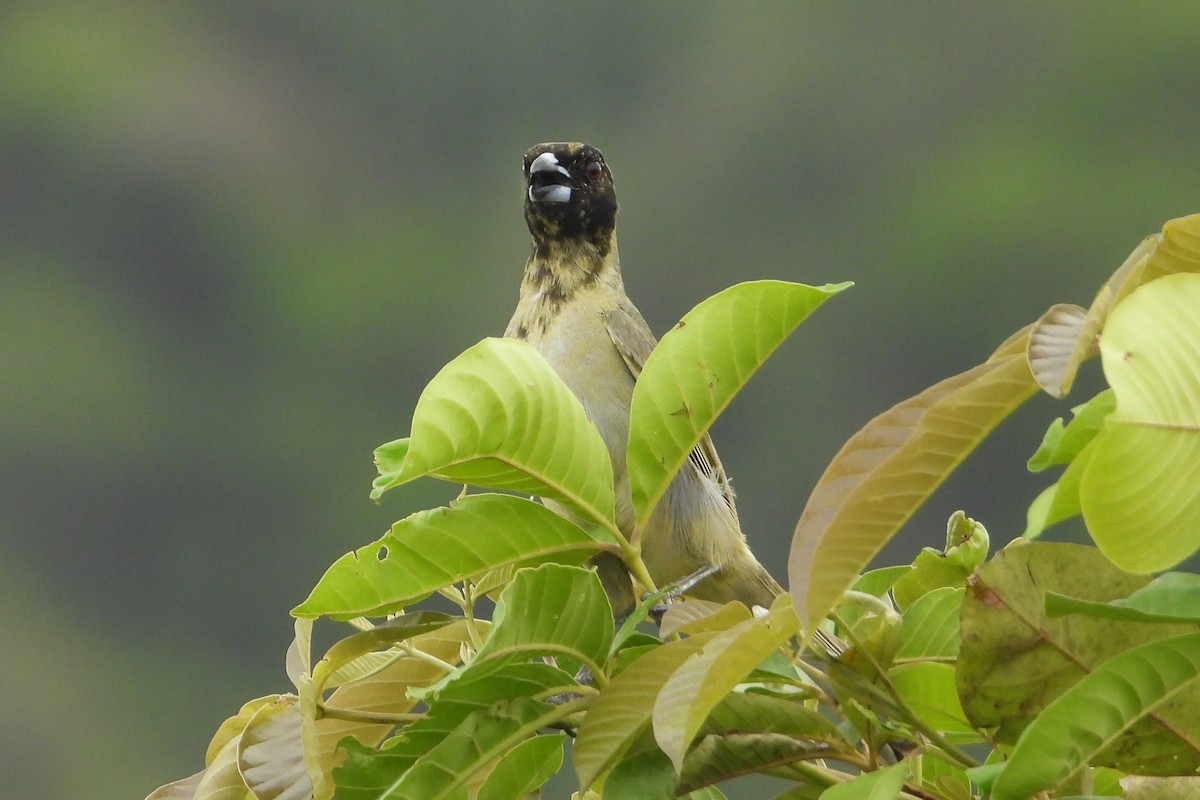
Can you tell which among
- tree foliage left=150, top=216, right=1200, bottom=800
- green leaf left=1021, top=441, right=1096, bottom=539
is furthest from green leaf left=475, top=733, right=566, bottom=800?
green leaf left=1021, top=441, right=1096, bottom=539

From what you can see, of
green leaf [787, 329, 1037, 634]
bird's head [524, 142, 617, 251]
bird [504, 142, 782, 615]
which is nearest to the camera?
green leaf [787, 329, 1037, 634]

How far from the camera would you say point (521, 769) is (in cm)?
107

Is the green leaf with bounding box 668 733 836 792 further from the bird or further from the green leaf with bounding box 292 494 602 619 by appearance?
the bird

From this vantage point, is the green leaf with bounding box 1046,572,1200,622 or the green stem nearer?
the green leaf with bounding box 1046,572,1200,622

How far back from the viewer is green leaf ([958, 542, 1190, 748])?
958mm

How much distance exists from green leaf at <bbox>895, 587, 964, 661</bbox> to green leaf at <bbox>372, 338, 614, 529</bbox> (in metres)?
0.23

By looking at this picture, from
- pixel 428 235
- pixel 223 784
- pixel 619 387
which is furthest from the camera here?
pixel 428 235

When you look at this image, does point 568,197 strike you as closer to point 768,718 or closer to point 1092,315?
point 768,718

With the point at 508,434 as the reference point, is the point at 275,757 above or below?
below

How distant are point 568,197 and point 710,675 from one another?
232 centimetres

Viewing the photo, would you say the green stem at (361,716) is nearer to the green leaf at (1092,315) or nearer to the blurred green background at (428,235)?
the green leaf at (1092,315)

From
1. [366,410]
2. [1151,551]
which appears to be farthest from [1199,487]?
[366,410]

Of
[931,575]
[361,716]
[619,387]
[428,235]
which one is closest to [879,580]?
[931,575]

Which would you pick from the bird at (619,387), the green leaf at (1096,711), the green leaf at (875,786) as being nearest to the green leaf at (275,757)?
the green leaf at (875,786)
